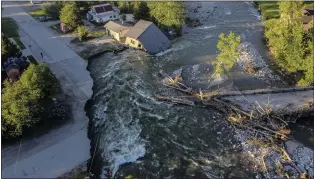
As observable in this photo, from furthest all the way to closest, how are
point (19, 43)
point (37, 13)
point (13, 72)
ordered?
1. point (37, 13)
2. point (19, 43)
3. point (13, 72)

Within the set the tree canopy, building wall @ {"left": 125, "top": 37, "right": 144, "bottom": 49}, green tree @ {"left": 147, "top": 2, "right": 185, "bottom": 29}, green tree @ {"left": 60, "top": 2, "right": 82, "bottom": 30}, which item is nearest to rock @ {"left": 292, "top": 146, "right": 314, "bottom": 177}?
the tree canopy

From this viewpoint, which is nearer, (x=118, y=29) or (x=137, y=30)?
(x=137, y=30)

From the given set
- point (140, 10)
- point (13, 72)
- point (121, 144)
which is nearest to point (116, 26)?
point (140, 10)

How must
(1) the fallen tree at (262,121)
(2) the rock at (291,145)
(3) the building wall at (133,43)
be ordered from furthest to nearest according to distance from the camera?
(3) the building wall at (133,43) → (2) the rock at (291,145) → (1) the fallen tree at (262,121)

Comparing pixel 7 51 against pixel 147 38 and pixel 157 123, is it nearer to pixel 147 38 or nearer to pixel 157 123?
pixel 147 38

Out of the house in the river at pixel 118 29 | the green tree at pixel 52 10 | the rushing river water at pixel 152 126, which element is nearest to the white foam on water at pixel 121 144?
the rushing river water at pixel 152 126

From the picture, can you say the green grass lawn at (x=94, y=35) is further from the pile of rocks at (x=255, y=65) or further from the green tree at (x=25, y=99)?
the pile of rocks at (x=255, y=65)

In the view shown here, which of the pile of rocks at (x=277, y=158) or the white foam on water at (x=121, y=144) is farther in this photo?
the white foam on water at (x=121, y=144)
